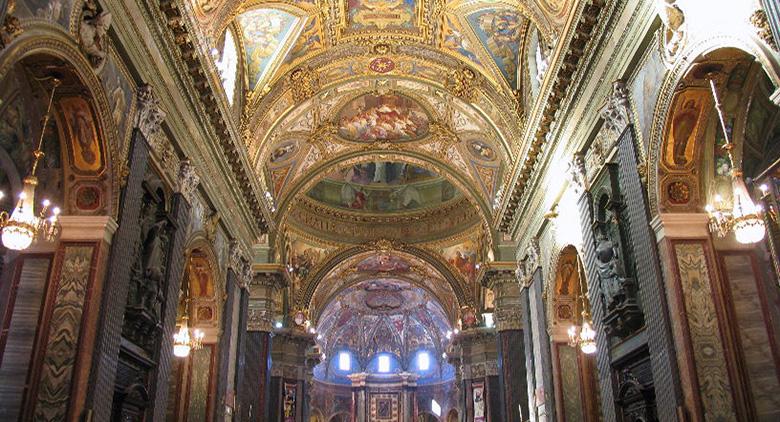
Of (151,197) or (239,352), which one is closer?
(151,197)

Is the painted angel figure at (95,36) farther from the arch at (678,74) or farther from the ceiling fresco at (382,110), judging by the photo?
the arch at (678,74)

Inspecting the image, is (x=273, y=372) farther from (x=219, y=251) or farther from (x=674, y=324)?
(x=674, y=324)

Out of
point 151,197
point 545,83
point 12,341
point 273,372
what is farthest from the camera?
point 273,372

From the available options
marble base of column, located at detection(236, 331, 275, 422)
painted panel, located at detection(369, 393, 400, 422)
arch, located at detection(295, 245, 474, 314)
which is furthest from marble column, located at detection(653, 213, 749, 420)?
painted panel, located at detection(369, 393, 400, 422)

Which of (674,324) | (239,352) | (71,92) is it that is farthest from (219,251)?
(674,324)

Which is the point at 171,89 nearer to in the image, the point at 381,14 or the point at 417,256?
Result: the point at 381,14

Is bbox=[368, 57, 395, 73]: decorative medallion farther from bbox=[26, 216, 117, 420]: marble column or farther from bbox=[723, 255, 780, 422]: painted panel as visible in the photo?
bbox=[723, 255, 780, 422]: painted panel

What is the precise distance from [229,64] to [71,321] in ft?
28.0

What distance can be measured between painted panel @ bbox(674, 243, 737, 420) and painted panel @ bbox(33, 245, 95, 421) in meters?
7.74

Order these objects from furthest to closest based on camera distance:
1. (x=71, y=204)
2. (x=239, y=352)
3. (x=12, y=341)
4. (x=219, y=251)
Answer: (x=239, y=352) → (x=219, y=251) → (x=71, y=204) → (x=12, y=341)

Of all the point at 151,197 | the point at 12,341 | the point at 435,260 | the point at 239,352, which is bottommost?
the point at 12,341

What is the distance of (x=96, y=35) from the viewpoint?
8.52 metres

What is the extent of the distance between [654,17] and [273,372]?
21362mm

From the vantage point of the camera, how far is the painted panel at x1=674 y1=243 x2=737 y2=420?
8.05 metres
